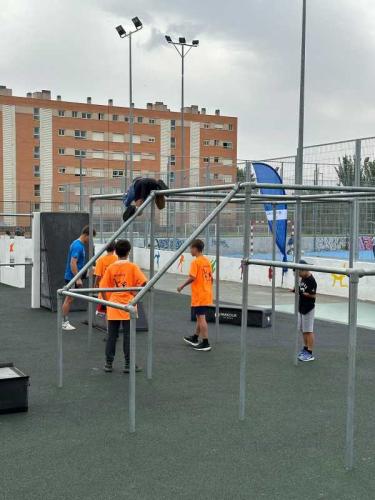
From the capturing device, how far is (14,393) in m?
5.84

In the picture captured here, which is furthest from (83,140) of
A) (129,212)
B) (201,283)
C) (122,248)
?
(122,248)

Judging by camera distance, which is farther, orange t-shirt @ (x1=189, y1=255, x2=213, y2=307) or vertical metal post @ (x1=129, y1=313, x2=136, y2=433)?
orange t-shirt @ (x1=189, y1=255, x2=213, y2=307)

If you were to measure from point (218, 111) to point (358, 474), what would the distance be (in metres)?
82.0

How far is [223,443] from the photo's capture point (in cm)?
512

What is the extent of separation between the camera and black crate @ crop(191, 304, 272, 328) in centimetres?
1087

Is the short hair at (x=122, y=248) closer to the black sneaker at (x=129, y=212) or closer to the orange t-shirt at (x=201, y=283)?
the black sneaker at (x=129, y=212)

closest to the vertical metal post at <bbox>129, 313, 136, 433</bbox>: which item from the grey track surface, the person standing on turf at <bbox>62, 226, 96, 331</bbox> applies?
the grey track surface

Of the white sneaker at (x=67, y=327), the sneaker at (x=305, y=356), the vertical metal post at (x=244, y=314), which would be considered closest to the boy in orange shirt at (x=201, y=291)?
the sneaker at (x=305, y=356)

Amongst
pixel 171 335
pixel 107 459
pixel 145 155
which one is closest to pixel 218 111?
pixel 145 155

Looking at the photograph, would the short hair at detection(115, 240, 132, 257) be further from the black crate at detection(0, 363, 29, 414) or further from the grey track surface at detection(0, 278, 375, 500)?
the black crate at detection(0, 363, 29, 414)

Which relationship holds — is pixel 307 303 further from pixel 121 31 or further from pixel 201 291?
pixel 121 31

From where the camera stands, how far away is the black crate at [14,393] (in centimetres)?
579

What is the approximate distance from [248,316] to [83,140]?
207ft

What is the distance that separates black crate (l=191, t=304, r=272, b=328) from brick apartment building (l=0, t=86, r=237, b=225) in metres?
51.7
